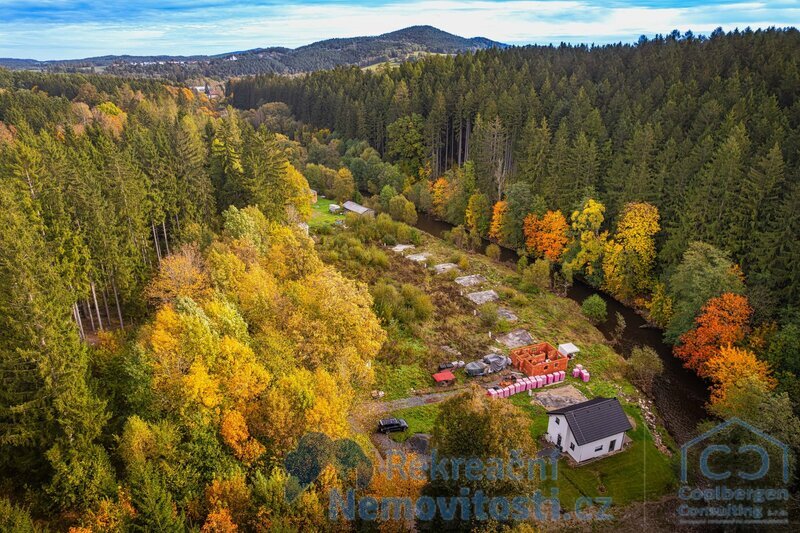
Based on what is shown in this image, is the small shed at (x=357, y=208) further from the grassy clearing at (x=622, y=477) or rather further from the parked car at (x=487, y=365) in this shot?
the grassy clearing at (x=622, y=477)

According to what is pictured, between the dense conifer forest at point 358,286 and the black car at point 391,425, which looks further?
the black car at point 391,425

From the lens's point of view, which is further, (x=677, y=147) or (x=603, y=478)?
(x=677, y=147)

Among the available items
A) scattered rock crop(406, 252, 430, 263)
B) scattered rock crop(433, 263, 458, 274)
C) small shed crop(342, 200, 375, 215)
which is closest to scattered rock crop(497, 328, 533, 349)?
scattered rock crop(433, 263, 458, 274)

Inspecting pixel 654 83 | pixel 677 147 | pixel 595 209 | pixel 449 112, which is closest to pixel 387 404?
pixel 595 209

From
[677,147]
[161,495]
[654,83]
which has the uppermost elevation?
[654,83]

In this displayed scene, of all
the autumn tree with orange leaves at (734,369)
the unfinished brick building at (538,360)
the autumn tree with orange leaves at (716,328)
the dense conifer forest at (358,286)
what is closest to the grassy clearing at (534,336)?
the dense conifer forest at (358,286)

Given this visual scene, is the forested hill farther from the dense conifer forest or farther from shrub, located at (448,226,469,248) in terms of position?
shrub, located at (448,226,469,248)

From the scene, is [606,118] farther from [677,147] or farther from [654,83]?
[677,147]

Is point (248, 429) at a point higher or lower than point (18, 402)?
lower
